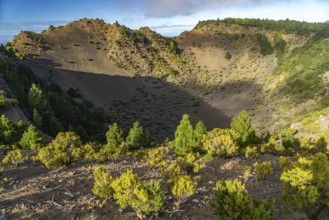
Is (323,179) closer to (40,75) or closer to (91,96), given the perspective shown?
(91,96)

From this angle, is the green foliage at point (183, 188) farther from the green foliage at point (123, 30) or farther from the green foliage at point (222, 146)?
the green foliage at point (123, 30)

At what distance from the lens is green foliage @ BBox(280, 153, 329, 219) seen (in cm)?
1289

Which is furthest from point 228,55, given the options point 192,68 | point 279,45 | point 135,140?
point 135,140

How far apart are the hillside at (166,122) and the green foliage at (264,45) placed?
0.45 m

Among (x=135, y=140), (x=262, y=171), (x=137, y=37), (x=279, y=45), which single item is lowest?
(x=135, y=140)

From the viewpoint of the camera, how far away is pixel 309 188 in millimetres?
13094

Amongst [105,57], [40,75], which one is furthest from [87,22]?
[40,75]

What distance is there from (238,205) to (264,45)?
10627 cm

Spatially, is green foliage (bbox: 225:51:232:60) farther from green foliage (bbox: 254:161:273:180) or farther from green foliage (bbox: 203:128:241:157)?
green foliage (bbox: 254:161:273:180)

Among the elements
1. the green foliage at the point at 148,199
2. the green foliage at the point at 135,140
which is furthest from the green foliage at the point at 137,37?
the green foliage at the point at 148,199

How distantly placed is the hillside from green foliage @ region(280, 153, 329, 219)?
6cm

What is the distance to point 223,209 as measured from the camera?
38.8 feet

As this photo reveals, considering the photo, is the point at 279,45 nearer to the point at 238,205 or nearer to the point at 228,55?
the point at 228,55

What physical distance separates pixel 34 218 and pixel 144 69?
9117 cm
